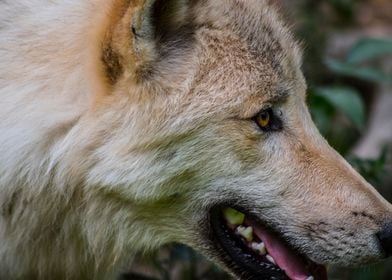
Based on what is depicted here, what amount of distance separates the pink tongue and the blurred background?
19.6 inches

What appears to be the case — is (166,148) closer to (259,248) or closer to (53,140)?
(53,140)

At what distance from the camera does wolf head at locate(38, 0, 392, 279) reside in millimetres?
3771

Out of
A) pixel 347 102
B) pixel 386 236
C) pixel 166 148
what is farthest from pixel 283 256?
pixel 347 102

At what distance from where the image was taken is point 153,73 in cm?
380

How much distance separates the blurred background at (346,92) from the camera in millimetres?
5324

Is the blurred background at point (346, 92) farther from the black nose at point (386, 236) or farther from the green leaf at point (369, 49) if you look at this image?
the black nose at point (386, 236)

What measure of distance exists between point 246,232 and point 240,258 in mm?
114

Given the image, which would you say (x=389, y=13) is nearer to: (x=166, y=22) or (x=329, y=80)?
(x=329, y=80)

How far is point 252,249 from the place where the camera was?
4.01m

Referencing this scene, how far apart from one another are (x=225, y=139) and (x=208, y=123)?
10 cm

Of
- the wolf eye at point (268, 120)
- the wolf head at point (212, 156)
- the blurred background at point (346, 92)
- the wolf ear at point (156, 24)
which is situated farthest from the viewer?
the blurred background at point (346, 92)

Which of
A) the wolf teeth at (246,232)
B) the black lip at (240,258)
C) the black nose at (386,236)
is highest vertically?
the black nose at (386,236)

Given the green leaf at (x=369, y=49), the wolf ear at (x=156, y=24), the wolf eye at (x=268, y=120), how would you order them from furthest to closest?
the green leaf at (x=369, y=49), the wolf eye at (x=268, y=120), the wolf ear at (x=156, y=24)

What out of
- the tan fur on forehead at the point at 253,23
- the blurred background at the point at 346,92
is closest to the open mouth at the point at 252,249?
the blurred background at the point at 346,92
